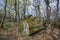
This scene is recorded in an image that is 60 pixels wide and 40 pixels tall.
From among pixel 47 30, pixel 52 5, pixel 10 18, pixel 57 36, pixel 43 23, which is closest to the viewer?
pixel 57 36

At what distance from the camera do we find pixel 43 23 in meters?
11.8

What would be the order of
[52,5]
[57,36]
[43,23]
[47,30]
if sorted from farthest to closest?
[52,5]
[43,23]
[47,30]
[57,36]

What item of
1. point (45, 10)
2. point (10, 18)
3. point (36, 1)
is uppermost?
point (36, 1)

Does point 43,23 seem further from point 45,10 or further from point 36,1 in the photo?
point 36,1

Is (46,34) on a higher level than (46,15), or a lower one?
lower

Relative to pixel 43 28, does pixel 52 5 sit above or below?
above

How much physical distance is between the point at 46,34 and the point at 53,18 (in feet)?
7.19

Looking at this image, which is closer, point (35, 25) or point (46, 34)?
point (46, 34)

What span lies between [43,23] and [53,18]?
3.35 ft

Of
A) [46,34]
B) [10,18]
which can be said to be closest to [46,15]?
[46,34]

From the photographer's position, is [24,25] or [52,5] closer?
[24,25]

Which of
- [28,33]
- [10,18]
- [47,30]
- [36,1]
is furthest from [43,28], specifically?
[10,18]

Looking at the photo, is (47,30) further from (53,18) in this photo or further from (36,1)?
(36,1)

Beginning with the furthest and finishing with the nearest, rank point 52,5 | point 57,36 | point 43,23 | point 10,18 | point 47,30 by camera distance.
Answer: point 10,18 < point 52,5 < point 43,23 < point 47,30 < point 57,36
